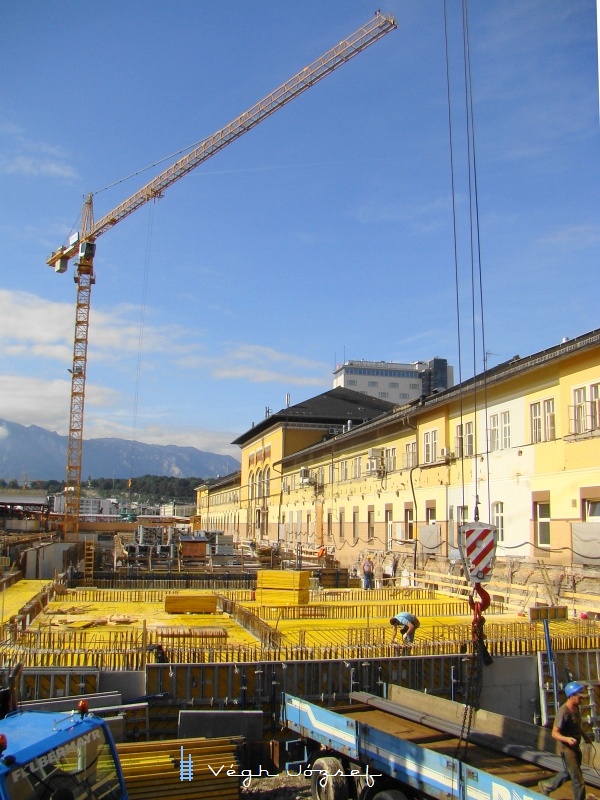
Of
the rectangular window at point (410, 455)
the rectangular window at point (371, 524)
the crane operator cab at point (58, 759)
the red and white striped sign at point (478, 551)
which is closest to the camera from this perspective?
the crane operator cab at point (58, 759)

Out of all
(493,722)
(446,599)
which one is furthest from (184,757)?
(446,599)

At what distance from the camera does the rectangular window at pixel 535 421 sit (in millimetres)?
28344

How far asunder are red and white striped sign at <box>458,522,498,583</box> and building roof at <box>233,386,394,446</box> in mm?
51355

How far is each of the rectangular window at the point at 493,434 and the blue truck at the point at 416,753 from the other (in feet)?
66.4

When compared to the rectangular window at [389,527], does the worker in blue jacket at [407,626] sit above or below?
below

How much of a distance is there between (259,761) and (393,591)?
16627 millimetres

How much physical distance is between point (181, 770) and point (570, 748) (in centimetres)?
531

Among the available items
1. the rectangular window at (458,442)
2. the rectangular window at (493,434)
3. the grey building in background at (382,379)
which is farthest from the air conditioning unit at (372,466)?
the grey building in background at (382,379)

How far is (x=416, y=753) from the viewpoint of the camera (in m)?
9.53

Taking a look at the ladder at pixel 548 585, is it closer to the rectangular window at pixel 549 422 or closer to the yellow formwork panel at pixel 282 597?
the rectangular window at pixel 549 422

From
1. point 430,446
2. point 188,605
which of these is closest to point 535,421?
point 430,446

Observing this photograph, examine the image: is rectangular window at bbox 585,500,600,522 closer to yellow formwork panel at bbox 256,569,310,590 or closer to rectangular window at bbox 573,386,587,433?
rectangular window at bbox 573,386,587,433

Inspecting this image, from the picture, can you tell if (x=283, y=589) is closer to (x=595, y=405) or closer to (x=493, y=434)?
(x=493, y=434)

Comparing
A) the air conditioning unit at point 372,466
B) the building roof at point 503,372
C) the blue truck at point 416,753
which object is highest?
the building roof at point 503,372
